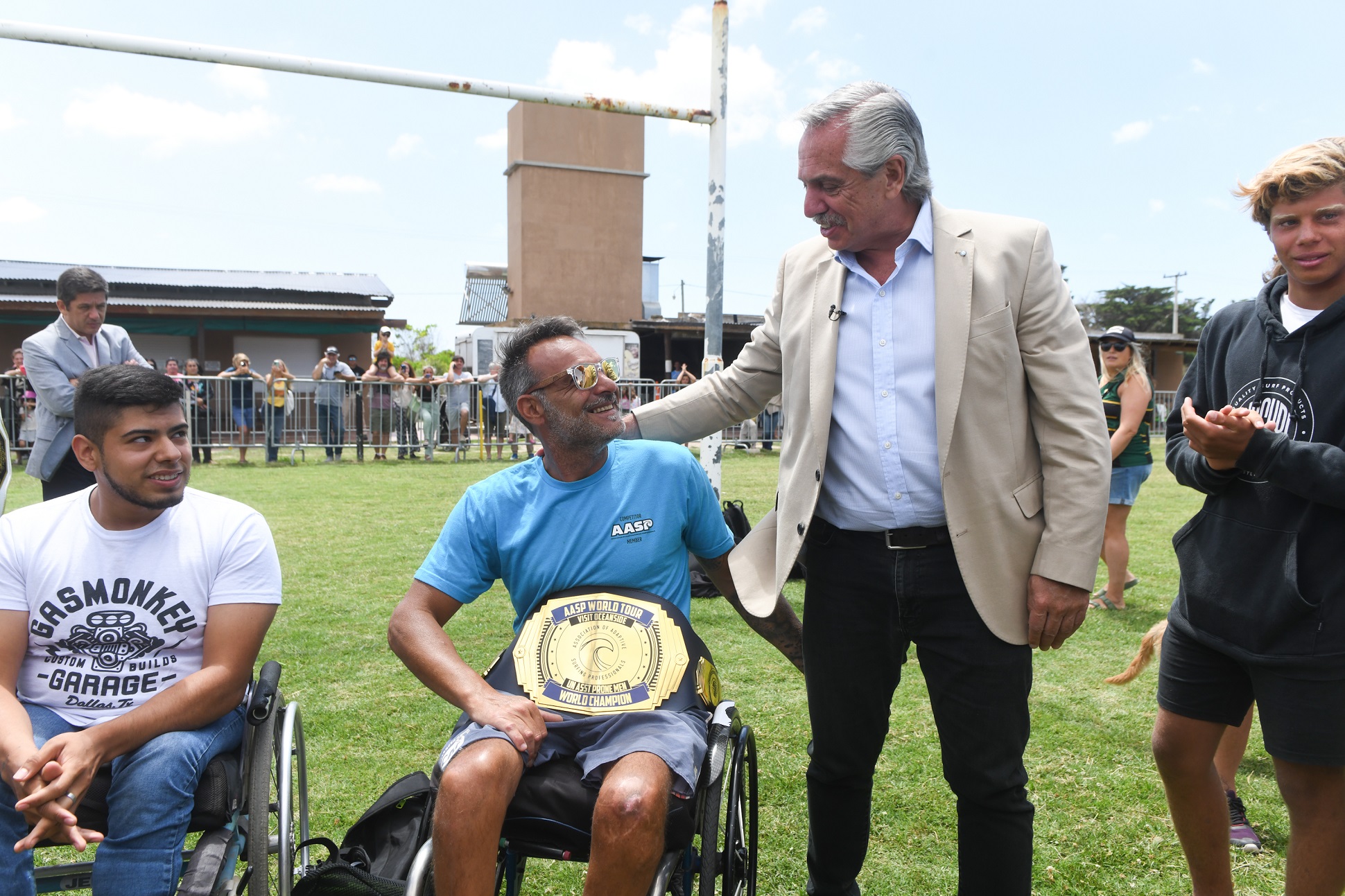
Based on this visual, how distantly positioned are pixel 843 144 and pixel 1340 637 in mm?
1644

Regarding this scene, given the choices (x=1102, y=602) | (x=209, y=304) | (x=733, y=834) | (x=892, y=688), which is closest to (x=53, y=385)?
(x=733, y=834)

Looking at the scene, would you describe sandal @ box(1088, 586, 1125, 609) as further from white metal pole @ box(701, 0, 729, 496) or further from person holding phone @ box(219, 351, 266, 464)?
person holding phone @ box(219, 351, 266, 464)

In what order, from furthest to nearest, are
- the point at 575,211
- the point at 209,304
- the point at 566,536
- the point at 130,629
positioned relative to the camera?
the point at 575,211 → the point at 209,304 → the point at 566,536 → the point at 130,629

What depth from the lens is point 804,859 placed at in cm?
330

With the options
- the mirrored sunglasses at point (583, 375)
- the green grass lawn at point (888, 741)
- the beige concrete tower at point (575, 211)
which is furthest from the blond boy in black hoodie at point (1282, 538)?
the beige concrete tower at point (575, 211)

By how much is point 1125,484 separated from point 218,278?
91.2 ft

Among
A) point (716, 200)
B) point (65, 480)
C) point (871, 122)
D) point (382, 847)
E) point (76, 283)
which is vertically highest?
point (716, 200)

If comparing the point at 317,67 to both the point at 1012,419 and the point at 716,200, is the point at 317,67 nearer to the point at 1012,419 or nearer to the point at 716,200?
the point at 716,200

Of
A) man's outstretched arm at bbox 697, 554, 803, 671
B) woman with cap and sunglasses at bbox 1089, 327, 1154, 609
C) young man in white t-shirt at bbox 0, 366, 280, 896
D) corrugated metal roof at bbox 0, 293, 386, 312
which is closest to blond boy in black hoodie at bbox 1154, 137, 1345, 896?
man's outstretched arm at bbox 697, 554, 803, 671

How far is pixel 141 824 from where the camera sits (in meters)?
2.34

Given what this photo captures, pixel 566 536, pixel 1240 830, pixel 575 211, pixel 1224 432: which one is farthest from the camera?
pixel 575 211

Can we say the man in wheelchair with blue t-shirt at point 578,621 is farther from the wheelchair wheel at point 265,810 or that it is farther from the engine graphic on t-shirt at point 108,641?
the engine graphic on t-shirt at point 108,641

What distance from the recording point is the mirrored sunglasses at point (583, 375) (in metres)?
2.84

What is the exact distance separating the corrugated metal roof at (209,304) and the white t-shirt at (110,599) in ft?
78.5
